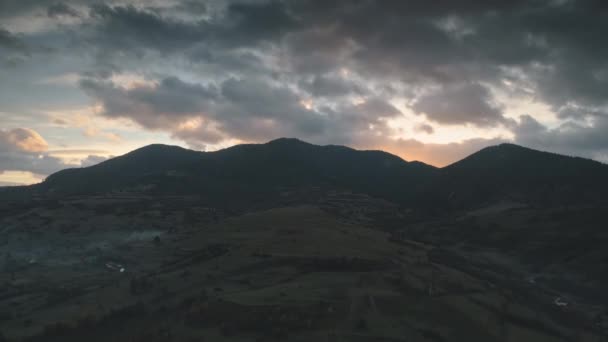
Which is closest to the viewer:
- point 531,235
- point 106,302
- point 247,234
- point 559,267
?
point 106,302

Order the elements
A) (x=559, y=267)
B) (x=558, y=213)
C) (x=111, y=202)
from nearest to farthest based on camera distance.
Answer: (x=559, y=267), (x=558, y=213), (x=111, y=202)

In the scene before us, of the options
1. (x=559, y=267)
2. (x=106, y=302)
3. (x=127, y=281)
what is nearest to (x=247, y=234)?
(x=127, y=281)

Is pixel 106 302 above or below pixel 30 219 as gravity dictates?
below

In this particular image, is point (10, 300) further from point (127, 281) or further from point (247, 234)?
point (247, 234)

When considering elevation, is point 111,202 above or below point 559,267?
above

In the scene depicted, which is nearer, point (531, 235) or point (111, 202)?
point (531, 235)

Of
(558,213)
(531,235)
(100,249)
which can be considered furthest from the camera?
(558,213)

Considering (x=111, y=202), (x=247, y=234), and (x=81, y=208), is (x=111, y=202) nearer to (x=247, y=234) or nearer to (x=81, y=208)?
(x=81, y=208)

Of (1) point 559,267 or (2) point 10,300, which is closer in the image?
(2) point 10,300

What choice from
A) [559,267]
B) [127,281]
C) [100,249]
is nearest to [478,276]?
[559,267]
